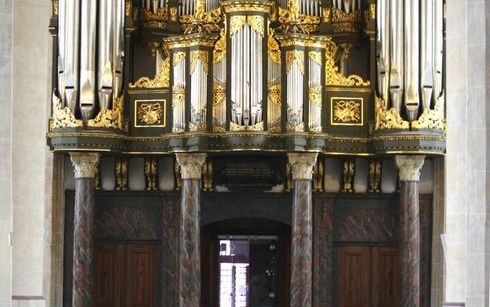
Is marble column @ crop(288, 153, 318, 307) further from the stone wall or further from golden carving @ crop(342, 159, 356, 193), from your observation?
the stone wall

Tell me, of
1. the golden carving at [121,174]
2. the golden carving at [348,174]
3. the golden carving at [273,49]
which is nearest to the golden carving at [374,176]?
the golden carving at [348,174]

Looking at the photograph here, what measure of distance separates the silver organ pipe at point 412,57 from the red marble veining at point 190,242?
568cm

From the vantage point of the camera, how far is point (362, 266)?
119 ft

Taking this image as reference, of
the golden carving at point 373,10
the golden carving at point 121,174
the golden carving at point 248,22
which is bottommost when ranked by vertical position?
the golden carving at point 121,174

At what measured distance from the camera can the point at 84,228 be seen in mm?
34906

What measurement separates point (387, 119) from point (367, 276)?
4461mm

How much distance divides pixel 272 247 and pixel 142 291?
4.11 metres

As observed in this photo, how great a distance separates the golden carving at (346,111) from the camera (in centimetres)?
3528

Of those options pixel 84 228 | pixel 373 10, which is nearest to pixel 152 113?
pixel 84 228

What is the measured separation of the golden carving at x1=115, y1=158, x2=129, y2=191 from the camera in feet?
120

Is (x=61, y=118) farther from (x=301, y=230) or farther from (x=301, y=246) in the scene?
(x=301, y=246)

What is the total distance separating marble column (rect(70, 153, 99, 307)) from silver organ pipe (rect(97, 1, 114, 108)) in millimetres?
1565

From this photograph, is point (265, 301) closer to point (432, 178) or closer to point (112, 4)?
point (432, 178)

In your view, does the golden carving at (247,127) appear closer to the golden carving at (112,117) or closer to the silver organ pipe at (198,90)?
the silver organ pipe at (198,90)
